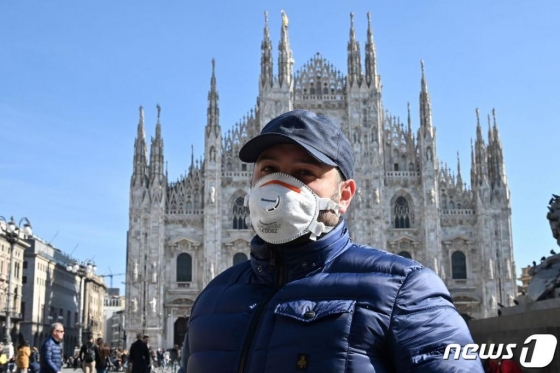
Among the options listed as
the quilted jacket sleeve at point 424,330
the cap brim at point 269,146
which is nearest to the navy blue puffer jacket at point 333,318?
the quilted jacket sleeve at point 424,330

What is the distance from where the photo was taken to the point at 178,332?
4219 cm

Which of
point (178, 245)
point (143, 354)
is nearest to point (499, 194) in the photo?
point (178, 245)

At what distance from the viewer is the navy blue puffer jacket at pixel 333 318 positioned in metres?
2.11

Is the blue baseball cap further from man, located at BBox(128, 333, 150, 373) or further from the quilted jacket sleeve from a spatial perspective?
man, located at BBox(128, 333, 150, 373)

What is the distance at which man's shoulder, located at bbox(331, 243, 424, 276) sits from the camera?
2238mm

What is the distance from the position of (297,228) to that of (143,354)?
12.7 m

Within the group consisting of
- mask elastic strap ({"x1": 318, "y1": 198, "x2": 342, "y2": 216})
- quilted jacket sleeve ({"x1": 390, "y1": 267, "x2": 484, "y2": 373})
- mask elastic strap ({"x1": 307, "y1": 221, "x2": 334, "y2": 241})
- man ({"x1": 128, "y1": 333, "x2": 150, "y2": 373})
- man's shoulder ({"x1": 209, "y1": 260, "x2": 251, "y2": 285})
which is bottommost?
man ({"x1": 128, "y1": 333, "x2": 150, "y2": 373})

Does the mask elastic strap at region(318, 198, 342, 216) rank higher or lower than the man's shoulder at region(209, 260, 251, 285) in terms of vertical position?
higher

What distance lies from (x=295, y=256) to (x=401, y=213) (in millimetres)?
41643

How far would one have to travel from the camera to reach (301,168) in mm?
2480

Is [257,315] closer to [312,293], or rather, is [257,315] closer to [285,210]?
[312,293]

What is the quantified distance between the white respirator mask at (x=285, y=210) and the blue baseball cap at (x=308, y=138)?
125mm

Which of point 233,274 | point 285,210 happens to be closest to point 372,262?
point 285,210

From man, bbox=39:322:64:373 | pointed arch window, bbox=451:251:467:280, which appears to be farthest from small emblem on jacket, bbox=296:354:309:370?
pointed arch window, bbox=451:251:467:280
